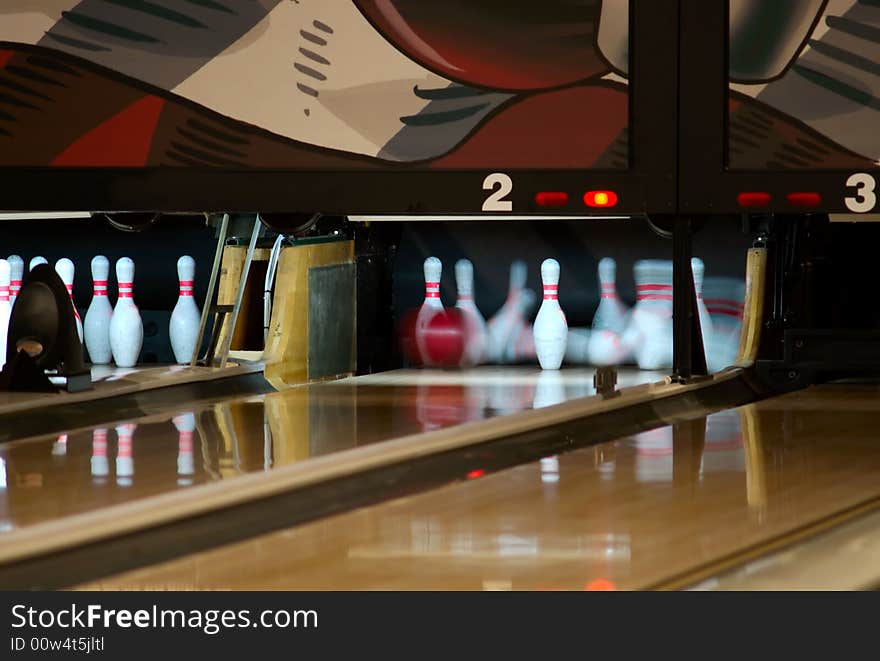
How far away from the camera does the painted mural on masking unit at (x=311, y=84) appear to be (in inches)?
107

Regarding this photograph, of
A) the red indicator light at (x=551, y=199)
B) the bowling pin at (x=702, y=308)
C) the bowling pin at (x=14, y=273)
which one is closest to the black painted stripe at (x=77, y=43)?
the red indicator light at (x=551, y=199)

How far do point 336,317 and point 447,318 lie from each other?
1.01ft

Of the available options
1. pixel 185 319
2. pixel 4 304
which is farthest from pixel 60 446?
pixel 185 319

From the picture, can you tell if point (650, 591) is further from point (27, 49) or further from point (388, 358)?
point (388, 358)

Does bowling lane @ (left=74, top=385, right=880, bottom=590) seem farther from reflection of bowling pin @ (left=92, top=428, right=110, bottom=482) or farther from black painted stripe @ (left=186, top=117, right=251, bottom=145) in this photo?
black painted stripe @ (left=186, top=117, right=251, bottom=145)

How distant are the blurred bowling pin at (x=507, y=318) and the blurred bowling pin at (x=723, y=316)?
0.50 metres

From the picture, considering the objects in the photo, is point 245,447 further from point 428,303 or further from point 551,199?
point 428,303

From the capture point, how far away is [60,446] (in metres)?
2.30

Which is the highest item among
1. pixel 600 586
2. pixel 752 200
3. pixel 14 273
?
pixel 752 200

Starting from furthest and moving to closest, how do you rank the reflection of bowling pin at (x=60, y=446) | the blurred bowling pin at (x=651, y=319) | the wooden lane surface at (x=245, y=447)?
the blurred bowling pin at (x=651, y=319) → the reflection of bowling pin at (x=60, y=446) → the wooden lane surface at (x=245, y=447)

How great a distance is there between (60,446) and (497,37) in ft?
3.66

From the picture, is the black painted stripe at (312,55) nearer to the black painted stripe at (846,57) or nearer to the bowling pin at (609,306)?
the black painted stripe at (846,57)

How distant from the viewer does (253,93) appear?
2.73m

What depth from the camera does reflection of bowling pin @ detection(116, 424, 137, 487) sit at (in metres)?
1.95
